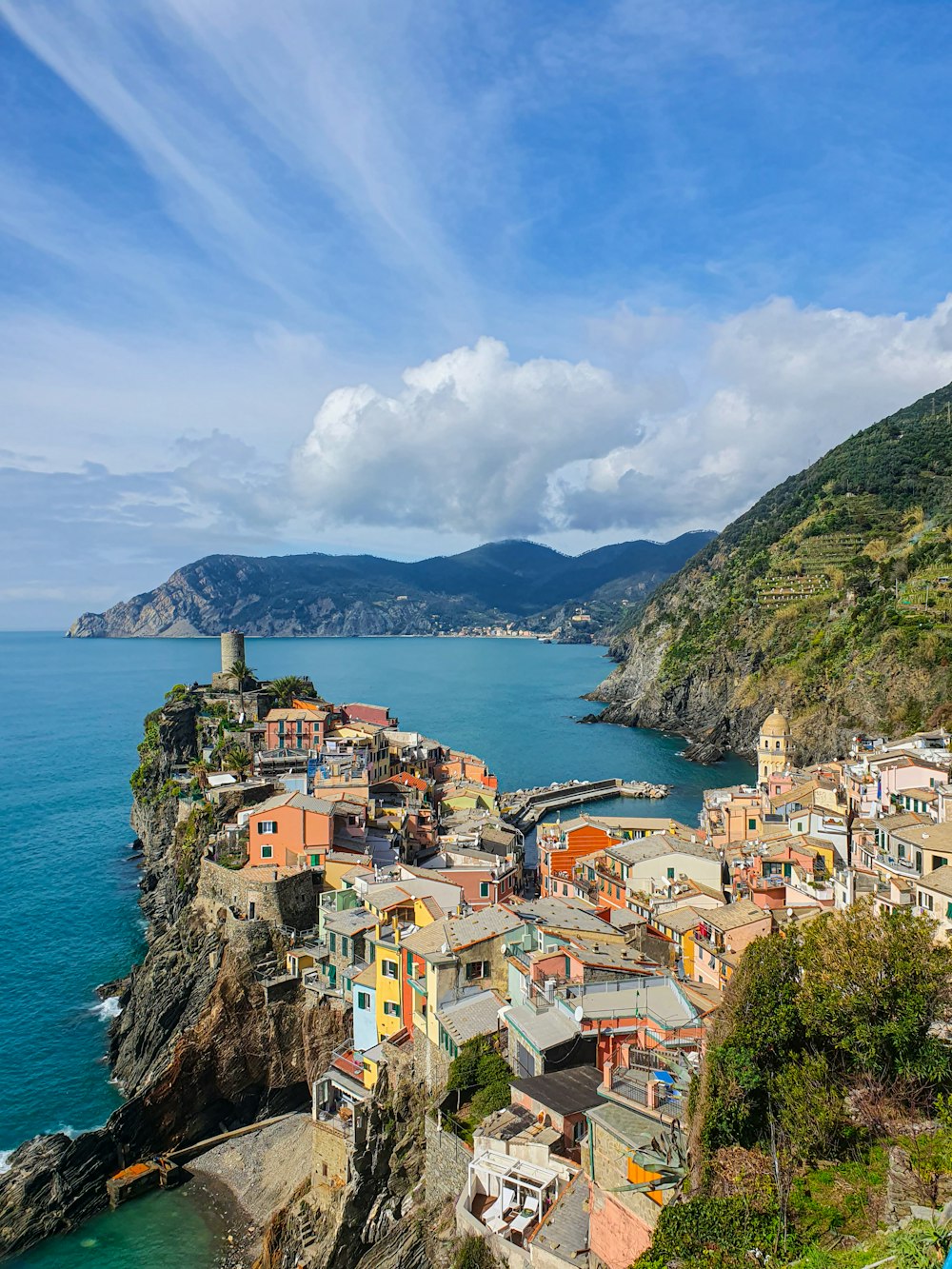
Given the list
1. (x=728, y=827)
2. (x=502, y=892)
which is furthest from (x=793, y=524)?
(x=502, y=892)

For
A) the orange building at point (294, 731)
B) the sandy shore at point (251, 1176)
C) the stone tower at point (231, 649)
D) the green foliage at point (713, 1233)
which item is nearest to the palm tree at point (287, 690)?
the orange building at point (294, 731)

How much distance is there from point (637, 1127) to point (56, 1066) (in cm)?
2146

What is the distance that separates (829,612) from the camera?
8288cm

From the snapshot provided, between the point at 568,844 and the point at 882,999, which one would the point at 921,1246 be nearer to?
the point at 882,999

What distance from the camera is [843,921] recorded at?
44.4 feet

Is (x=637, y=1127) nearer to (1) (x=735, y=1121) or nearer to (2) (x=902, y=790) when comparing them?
(1) (x=735, y=1121)

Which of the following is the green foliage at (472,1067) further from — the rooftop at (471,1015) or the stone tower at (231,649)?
the stone tower at (231,649)

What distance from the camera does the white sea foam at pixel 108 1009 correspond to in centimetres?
2858

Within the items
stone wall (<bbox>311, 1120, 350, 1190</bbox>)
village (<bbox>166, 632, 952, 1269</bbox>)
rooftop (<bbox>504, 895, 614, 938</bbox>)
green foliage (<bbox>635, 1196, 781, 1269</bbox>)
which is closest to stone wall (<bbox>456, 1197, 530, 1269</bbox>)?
village (<bbox>166, 632, 952, 1269</bbox>)

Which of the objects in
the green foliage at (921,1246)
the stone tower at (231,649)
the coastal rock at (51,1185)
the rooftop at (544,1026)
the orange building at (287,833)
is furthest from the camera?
the stone tower at (231,649)

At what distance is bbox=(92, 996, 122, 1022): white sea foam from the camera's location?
28.6 metres

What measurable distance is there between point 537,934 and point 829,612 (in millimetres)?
72487

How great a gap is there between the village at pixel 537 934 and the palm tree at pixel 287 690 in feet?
26.2

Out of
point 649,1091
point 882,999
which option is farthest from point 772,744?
point 649,1091
